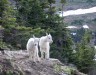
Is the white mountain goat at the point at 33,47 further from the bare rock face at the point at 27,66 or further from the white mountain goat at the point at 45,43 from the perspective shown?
the white mountain goat at the point at 45,43


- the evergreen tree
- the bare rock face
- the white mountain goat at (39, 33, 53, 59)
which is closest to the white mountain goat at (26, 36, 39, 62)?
the bare rock face

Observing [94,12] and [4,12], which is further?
[94,12]

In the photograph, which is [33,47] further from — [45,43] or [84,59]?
A: [84,59]

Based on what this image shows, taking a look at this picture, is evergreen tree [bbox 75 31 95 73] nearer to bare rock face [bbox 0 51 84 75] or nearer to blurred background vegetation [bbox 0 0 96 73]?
blurred background vegetation [bbox 0 0 96 73]

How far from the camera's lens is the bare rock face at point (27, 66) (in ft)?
32.1

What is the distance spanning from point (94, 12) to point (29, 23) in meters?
71.3

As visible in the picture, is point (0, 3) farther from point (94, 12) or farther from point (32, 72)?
point (94, 12)

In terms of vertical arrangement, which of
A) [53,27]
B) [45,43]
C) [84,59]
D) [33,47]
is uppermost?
[33,47]

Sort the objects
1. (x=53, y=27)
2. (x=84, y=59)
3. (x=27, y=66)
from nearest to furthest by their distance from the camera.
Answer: (x=27, y=66) < (x=84, y=59) < (x=53, y=27)

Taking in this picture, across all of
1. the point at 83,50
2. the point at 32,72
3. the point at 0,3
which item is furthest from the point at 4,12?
the point at 32,72

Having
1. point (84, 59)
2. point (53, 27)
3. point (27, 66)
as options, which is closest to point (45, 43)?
point (27, 66)

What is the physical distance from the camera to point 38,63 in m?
12.1

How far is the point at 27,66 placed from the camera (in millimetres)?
11484

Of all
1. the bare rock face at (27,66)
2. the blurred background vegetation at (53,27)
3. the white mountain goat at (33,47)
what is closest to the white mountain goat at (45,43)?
the bare rock face at (27,66)
